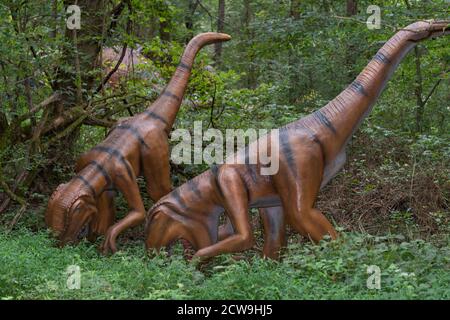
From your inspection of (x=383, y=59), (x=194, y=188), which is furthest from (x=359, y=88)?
(x=194, y=188)

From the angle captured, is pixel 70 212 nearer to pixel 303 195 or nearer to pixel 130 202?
pixel 130 202

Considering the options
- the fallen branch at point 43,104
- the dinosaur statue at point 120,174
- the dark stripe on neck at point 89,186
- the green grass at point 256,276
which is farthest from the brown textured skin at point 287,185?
the fallen branch at point 43,104

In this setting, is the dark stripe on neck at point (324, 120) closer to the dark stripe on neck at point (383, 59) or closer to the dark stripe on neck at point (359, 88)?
the dark stripe on neck at point (359, 88)

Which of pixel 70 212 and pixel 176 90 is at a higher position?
pixel 176 90


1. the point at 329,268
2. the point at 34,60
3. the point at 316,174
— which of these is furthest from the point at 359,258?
the point at 34,60

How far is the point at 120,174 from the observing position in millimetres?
7066

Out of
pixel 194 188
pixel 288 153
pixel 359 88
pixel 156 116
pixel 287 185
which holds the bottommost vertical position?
pixel 194 188

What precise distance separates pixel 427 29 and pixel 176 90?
8.91 feet

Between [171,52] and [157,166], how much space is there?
2.75 meters

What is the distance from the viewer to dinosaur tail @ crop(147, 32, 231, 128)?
24.3 feet

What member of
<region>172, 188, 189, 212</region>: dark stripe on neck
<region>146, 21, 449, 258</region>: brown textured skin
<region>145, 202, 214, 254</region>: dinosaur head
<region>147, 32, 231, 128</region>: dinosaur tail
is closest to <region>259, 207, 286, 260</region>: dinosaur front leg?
<region>146, 21, 449, 258</region>: brown textured skin
